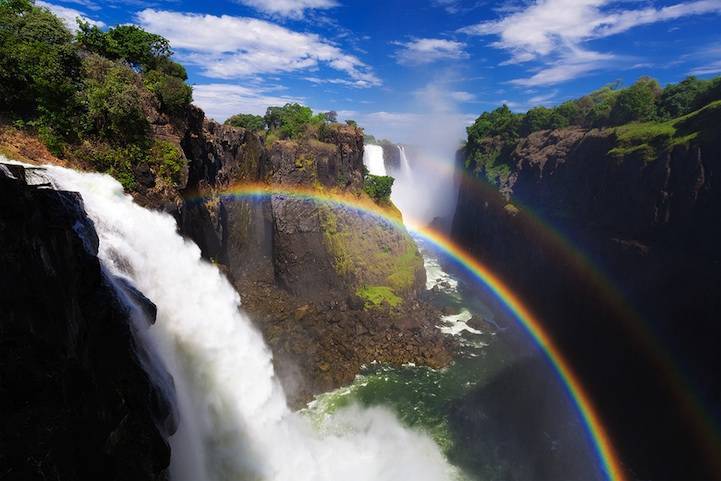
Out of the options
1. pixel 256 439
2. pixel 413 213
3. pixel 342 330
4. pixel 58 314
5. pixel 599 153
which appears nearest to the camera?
pixel 58 314

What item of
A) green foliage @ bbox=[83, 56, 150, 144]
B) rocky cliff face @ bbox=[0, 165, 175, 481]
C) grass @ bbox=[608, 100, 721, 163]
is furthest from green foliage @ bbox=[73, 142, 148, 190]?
grass @ bbox=[608, 100, 721, 163]

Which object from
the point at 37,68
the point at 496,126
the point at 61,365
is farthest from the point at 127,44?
the point at 496,126

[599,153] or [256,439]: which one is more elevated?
[599,153]

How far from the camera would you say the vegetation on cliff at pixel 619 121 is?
30.3 m

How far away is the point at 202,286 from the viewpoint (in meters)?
18.3

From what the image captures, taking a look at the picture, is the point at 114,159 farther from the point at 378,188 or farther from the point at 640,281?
the point at 640,281

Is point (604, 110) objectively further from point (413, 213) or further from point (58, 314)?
point (58, 314)

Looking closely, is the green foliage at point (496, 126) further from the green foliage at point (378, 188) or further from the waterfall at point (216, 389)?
the waterfall at point (216, 389)

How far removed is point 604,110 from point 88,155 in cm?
4905

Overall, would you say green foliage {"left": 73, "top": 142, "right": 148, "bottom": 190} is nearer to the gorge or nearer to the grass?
the gorge

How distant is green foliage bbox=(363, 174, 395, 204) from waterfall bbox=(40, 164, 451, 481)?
29.4 m

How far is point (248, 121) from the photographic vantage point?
58.3 meters

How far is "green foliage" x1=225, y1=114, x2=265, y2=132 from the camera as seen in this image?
5738cm

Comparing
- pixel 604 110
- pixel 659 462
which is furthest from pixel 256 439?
pixel 604 110
